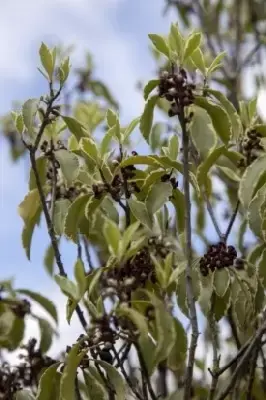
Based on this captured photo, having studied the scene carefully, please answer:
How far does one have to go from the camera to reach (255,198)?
4.99 ft

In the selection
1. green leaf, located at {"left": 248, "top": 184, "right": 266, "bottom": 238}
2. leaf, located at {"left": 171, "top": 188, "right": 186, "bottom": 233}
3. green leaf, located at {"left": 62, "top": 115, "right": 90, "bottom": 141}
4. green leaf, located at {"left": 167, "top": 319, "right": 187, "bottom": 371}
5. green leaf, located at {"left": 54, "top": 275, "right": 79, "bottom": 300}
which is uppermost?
green leaf, located at {"left": 62, "top": 115, "right": 90, "bottom": 141}

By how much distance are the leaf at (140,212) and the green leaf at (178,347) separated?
7.3 inches

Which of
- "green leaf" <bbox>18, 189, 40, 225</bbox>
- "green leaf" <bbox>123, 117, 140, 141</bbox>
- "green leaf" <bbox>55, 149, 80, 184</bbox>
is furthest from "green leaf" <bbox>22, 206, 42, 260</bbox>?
"green leaf" <bbox>123, 117, 140, 141</bbox>

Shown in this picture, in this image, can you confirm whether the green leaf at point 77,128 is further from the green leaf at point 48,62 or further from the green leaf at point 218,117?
the green leaf at point 218,117

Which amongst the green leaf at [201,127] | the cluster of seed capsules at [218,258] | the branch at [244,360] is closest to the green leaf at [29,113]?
the green leaf at [201,127]

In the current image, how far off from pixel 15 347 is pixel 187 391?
2.17 feet

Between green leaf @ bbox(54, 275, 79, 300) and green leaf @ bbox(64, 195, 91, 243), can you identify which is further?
green leaf @ bbox(64, 195, 91, 243)

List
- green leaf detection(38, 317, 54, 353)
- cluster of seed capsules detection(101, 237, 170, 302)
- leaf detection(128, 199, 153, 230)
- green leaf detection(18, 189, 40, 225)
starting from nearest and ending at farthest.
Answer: cluster of seed capsules detection(101, 237, 170, 302) → leaf detection(128, 199, 153, 230) → green leaf detection(18, 189, 40, 225) → green leaf detection(38, 317, 54, 353)

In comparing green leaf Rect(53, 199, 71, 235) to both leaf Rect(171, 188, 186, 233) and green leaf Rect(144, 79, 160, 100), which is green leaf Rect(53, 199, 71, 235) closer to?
leaf Rect(171, 188, 186, 233)

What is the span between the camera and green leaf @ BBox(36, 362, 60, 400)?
1.43 meters

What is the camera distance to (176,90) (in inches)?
55.0

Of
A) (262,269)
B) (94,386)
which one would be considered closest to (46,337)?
(94,386)

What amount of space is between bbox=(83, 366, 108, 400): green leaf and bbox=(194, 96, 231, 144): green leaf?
0.51m

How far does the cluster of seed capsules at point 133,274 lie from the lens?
123cm
